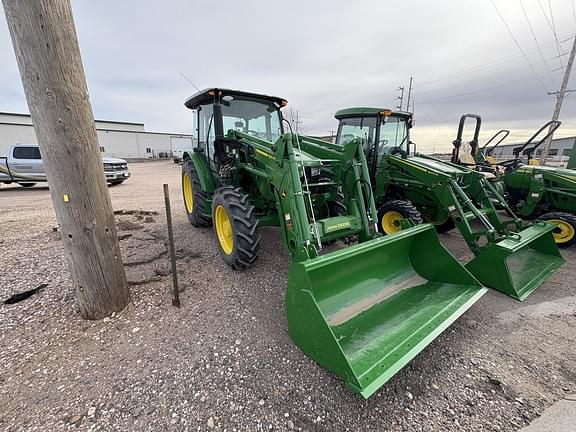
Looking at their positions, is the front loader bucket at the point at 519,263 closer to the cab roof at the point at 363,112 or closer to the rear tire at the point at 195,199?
the cab roof at the point at 363,112

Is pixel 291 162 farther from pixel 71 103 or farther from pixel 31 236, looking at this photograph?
pixel 31 236

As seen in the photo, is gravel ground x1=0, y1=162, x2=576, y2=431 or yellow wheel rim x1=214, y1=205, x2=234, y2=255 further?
yellow wheel rim x1=214, y1=205, x2=234, y2=255

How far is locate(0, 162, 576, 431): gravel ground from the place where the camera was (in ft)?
5.65

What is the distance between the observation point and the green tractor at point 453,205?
3092 millimetres

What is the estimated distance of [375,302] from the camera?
2561 millimetres

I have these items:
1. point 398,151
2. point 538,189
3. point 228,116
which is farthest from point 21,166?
point 538,189

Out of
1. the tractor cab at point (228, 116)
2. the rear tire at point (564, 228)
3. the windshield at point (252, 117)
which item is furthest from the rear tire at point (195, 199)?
the rear tire at point (564, 228)

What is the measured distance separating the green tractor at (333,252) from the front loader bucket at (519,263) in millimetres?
622

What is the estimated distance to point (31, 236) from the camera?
15.9 ft

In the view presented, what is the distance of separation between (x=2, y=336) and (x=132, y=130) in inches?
2098

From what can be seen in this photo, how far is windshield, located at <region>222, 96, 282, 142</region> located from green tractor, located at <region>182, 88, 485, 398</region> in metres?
0.02

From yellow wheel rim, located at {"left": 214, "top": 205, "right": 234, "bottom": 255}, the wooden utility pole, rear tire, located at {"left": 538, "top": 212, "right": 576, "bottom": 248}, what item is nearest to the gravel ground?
the wooden utility pole

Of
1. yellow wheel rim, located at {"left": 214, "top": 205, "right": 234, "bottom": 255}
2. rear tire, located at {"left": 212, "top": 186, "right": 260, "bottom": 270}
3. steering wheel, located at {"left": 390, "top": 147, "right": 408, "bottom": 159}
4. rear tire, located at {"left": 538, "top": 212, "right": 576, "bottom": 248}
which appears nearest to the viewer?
rear tire, located at {"left": 212, "top": 186, "right": 260, "bottom": 270}

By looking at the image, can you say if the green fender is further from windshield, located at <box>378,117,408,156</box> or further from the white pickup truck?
the white pickup truck
